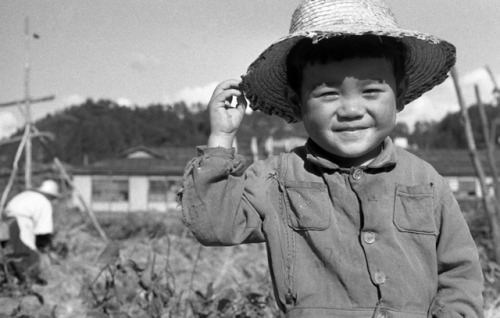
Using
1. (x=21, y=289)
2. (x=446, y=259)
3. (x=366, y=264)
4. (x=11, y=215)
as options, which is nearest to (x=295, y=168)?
(x=366, y=264)

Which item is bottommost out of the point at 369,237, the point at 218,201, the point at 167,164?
the point at 369,237

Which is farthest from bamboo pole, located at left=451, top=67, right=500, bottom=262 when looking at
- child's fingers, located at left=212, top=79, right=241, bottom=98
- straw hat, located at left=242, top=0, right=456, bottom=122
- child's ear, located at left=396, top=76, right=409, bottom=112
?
child's fingers, located at left=212, top=79, right=241, bottom=98

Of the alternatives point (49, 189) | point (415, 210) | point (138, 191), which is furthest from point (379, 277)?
point (138, 191)

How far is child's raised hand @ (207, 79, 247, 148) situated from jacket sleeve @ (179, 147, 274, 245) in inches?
2.3

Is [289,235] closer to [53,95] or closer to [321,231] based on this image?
[321,231]

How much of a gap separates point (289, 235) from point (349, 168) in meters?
0.26

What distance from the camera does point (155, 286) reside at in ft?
9.78

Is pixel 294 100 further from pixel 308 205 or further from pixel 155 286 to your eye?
pixel 155 286

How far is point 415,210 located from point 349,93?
37 centimetres

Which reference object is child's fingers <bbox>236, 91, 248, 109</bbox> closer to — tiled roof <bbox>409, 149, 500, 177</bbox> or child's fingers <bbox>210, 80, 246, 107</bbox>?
child's fingers <bbox>210, 80, 246, 107</bbox>

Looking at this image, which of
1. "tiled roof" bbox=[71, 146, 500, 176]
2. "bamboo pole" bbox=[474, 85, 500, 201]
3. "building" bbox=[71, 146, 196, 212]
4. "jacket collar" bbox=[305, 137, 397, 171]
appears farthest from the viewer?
"building" bbox=[71, 146, 196, 212]

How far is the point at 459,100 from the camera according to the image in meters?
4.77

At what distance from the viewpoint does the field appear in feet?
9.55

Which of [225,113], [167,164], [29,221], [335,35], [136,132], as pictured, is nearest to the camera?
[335,35]
